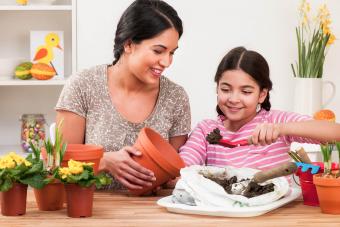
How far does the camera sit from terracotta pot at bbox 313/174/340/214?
1.66 meters

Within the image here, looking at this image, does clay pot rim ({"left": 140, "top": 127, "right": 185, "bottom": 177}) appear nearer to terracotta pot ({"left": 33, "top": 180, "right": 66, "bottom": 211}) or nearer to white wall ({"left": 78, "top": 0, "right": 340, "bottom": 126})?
terracotta pot ({"left": 33, "top": 180, "right": 66, "bottom": 211})

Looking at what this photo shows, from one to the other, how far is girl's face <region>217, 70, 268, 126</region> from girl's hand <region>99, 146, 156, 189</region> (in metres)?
0.43

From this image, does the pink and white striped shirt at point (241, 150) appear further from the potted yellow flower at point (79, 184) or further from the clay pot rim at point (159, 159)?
the potted yellow flower at point (79, 184)

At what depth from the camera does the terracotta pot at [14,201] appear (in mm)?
1630

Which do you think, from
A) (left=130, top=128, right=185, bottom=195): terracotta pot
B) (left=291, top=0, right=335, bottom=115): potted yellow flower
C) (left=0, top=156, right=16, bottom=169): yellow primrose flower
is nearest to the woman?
(left=130, top=128, right=185, bottom=195): terracotta pot

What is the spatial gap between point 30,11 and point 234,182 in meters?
2.23

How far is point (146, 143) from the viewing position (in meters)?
1.81

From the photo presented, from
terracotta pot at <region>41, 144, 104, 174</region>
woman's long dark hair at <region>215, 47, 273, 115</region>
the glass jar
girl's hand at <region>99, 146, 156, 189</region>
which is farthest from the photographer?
the glass jar

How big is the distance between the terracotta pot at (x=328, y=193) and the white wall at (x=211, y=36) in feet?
6.43

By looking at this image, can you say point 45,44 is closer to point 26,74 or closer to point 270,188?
point 26,74

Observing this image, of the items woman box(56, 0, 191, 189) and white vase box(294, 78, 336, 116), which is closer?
woman box(56, 0, 191, 189)

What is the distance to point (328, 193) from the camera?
5.49 ft

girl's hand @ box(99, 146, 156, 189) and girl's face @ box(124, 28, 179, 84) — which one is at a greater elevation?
girl's face @ box(124, 28, 179, 84)

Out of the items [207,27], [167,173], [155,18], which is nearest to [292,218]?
[167,173]
